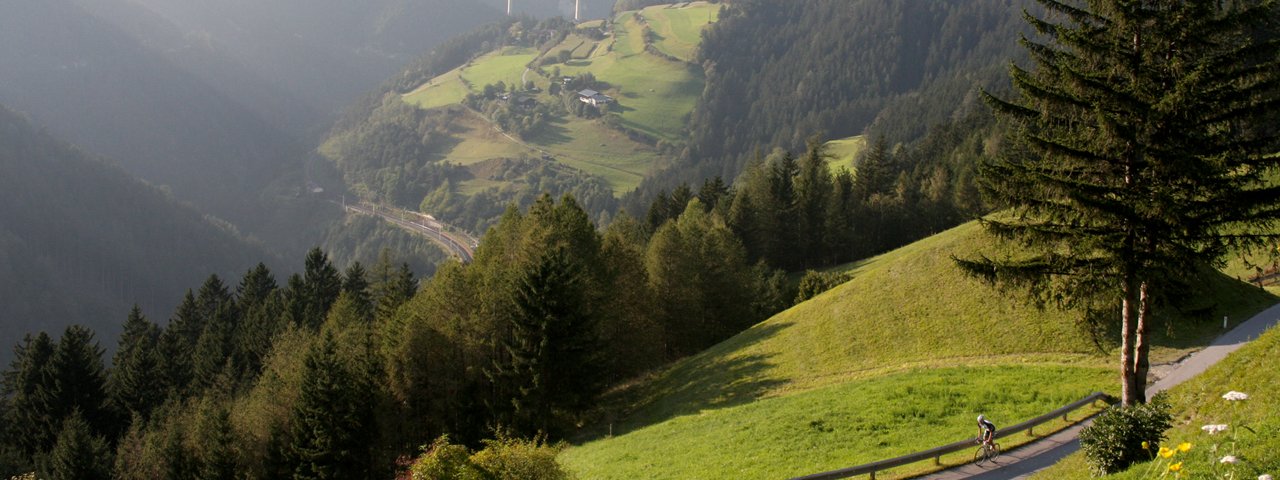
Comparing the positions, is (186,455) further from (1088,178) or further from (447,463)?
(1088,178)

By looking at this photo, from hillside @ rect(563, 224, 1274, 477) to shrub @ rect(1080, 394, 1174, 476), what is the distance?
6222mm

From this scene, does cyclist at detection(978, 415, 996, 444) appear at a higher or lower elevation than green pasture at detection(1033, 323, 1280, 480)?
lower

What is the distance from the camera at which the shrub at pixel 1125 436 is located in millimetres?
15508

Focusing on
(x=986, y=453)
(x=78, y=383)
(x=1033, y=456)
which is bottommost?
(x=1033, y=456)

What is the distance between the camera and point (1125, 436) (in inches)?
617

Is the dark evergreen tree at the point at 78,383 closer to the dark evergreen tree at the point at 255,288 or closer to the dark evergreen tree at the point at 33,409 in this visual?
the dark evergreen tree at the point at 33,409

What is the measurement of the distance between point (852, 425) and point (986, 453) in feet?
20.5

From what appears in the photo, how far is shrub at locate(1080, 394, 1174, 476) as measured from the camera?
15.5 meters

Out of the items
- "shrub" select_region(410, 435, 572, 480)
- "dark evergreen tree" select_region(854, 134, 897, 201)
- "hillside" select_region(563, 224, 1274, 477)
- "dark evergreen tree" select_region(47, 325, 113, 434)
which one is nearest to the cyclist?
"hillside" select_region(563, 224, 1274, 477)

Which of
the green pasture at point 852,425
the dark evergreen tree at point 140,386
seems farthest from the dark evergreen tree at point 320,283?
the green pasture at point 852,425

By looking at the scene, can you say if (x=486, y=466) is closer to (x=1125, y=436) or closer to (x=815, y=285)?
(x=1125, y=436)

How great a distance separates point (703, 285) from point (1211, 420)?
4821 cm

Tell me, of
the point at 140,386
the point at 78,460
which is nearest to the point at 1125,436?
the point at 78,460

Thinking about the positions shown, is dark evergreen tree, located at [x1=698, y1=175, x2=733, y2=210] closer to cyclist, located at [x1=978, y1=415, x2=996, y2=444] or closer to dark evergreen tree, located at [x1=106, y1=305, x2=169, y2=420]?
dark evergreen tree, located at [x1=106, y1=305, x2=169, y2=420]
